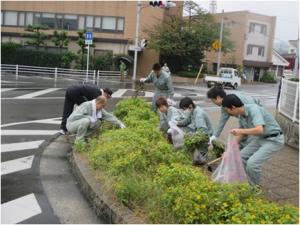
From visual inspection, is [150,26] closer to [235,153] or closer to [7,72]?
[7,72]

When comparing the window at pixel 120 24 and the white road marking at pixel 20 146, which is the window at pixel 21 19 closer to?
the window at pixel 120 24

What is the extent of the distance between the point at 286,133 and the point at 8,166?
5788 millimetres

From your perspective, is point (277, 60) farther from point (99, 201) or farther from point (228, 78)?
point (99, 201)

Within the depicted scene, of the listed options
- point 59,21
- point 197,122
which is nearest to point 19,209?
point 197,122

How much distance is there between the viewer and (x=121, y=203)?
4473 mm

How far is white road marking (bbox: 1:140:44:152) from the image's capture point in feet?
25.1

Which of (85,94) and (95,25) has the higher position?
(95,25)

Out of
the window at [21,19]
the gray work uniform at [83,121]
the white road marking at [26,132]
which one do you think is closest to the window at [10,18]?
the window at [21,19]

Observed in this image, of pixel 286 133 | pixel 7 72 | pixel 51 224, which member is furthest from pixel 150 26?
pixel 51 224

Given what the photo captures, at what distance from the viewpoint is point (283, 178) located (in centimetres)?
649

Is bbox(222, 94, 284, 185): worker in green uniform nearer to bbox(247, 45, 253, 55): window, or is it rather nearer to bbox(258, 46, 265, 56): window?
bbox(247, 45, 253, 55): window

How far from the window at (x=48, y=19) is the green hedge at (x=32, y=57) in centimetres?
450

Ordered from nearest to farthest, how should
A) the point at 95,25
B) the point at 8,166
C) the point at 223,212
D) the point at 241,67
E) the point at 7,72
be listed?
the point at 223,212, the point at 8,166, the point at 7,72, the point at 95,25, the point at 241,67

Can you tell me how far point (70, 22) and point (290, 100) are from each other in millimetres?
32343
